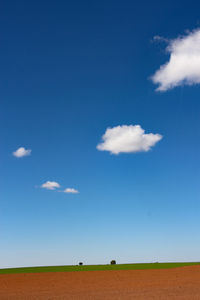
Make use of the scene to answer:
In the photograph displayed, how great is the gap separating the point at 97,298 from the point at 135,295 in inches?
129

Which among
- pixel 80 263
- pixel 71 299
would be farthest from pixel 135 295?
pixel 80 263

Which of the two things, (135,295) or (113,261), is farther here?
(113,261)

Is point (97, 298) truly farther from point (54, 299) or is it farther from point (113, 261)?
point (113, 261)

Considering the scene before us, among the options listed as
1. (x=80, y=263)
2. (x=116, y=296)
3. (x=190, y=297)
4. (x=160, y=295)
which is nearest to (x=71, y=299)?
(x=116, y=296)

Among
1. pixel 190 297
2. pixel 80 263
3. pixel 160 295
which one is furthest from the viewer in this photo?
pixel 80 263

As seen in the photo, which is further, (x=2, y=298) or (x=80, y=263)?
(x=80, y=263)

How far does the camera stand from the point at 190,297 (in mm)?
22516

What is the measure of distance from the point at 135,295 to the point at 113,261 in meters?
66.2

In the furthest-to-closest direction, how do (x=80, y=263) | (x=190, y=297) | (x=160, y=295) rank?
(x=80, y=263) → (x=160, y=295) → (x=190, y=297)

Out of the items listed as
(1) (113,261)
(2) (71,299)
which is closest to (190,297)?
(2) (71,299)

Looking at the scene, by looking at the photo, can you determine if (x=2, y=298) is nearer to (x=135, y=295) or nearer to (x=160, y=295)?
(x=135, y=295)

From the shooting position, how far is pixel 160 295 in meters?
24.0

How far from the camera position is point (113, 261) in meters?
87.2

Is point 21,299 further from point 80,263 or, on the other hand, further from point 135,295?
point 80,263
